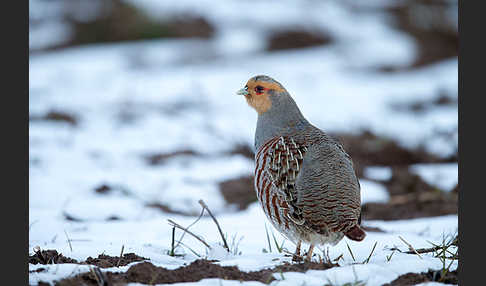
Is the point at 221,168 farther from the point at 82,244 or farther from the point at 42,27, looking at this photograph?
the point at 42,27

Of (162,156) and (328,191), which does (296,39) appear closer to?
(162,156)

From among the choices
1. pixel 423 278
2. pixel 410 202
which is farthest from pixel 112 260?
pixel 410 202

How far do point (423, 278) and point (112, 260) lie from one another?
1.57 m

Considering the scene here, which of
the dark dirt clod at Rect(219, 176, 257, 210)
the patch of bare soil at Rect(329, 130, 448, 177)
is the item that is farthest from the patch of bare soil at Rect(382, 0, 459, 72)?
the dark dirt clod at Rect(219, 176, 257, 210)

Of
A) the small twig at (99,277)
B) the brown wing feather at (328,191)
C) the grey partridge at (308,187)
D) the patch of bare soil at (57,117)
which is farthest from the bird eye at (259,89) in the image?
the patch of bare soil at (57,117)

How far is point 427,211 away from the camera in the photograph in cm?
511

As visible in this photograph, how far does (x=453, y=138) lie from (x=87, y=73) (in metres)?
5.99

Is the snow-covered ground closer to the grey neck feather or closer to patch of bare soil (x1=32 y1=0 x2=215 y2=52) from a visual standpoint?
patch of bare soil (x1=32 y1=0 x2=215 y2=52)

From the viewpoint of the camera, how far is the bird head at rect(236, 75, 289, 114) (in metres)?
4.04

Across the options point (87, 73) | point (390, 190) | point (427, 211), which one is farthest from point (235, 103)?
point (427, 211)

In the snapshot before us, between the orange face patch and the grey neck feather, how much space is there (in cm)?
4

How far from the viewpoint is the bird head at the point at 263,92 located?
13.3 ft

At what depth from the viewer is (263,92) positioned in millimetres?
4098

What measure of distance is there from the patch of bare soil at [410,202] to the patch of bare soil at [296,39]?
6.03m
